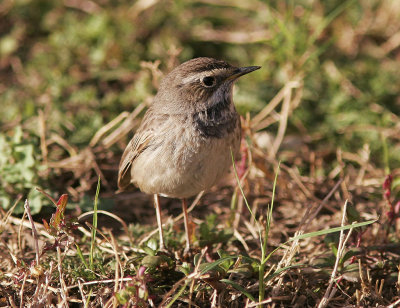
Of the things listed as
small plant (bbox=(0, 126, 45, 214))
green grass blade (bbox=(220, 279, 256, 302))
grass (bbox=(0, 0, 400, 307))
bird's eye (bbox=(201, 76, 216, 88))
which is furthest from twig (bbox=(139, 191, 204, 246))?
bird's eye (bbox=(201, 76, 216, 88))

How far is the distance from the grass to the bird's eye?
3.44 feet

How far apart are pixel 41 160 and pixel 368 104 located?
461 cm

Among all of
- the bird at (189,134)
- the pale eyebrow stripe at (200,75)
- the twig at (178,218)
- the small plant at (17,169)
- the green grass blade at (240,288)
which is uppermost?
the pale eyebrow stripe at (200,75)

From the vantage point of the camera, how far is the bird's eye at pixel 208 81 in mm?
5520

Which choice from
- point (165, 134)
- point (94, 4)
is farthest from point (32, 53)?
point (165, 134)

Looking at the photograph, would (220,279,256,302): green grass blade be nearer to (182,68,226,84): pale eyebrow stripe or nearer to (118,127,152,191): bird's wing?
(118,127,152,191): bird's wing

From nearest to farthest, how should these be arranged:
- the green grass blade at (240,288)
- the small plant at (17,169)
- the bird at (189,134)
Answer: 1. the green grass blade at (240,288)
2. the bird at (189,134)
3. the small plant at (17,169)

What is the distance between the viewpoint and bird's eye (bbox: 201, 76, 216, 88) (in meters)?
5.52

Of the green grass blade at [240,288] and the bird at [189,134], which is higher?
the bird at [189,134]

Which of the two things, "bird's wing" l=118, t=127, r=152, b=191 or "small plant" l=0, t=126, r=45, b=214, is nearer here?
"bird's wing" l=118, t=127, r=152, b=191

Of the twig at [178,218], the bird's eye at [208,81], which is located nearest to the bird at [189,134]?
the bird's eye at [208,81]

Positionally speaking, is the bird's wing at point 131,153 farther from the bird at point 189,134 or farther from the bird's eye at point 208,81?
the bird's eye at point 208,81

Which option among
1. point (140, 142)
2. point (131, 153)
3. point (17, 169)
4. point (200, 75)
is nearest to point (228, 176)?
point (131, 153)

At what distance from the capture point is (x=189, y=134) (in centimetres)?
523
